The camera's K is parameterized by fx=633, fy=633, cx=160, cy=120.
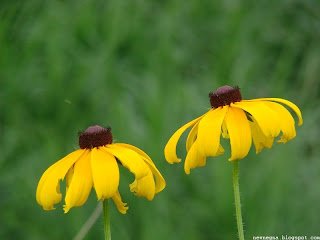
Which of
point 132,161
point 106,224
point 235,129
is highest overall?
point 235,129

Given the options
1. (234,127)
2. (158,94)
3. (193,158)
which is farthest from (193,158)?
(158,94)

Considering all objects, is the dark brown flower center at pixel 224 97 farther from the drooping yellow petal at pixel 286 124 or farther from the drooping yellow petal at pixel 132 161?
the drooping yellow petal at pixel 132 161

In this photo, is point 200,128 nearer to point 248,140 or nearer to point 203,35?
point 248,140

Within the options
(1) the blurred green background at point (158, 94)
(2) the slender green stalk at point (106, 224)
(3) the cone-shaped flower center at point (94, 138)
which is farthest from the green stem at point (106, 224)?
(1) the blurred green background at point (158, 94)

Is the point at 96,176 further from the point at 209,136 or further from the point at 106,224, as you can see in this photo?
the point at 209,136

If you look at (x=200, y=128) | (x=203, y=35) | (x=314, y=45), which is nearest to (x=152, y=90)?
(x=203, y=35)

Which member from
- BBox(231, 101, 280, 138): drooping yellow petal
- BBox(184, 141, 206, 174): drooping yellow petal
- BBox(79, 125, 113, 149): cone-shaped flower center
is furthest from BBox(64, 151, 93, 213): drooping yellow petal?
BBox(231, 101, 280, 138): drooping yellow petal

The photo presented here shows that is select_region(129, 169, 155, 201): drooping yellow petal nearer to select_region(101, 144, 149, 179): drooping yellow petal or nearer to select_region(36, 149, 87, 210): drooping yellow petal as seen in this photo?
select_region(101, 144, 149, 179): drooping yellow petal
